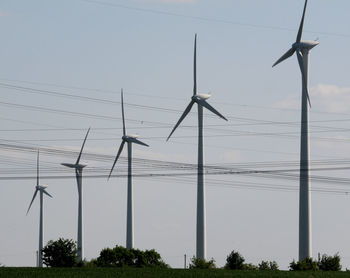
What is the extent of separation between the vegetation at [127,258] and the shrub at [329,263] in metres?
23.0

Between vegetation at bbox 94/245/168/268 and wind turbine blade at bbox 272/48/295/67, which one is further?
vegetation at bbox 94/245/168/268

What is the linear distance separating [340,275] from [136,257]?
35042mm

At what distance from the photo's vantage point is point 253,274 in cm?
10125

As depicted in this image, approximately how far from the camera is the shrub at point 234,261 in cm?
11981

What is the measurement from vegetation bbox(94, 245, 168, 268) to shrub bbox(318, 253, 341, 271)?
907 inches

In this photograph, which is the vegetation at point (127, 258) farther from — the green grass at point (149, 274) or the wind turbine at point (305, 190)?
the wind turbine at point (305, 190)

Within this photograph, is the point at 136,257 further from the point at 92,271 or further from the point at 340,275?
the point at 340,275

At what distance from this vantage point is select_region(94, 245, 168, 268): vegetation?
12650 cm

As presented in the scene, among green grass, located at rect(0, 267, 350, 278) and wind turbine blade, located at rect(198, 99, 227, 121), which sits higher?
wind turbine blade, located at rect(198, 99, 227, 121)

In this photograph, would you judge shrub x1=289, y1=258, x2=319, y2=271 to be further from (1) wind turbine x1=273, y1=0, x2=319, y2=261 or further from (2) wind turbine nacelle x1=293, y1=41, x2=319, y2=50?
(2) wind turbine nacelle x1=293, y1=41, x2=319, y2=50

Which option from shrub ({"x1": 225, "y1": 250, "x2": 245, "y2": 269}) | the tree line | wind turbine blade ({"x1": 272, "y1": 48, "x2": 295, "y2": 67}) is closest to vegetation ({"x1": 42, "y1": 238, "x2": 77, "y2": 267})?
the tree line

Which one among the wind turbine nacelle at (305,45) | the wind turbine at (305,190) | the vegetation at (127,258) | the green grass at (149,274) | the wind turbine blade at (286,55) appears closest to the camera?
the green grass at (149,274)

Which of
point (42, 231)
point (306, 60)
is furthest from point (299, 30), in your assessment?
point (42, 231)

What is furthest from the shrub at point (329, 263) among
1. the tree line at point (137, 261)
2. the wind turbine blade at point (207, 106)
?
the wind turbine blade at point (207, 106)
